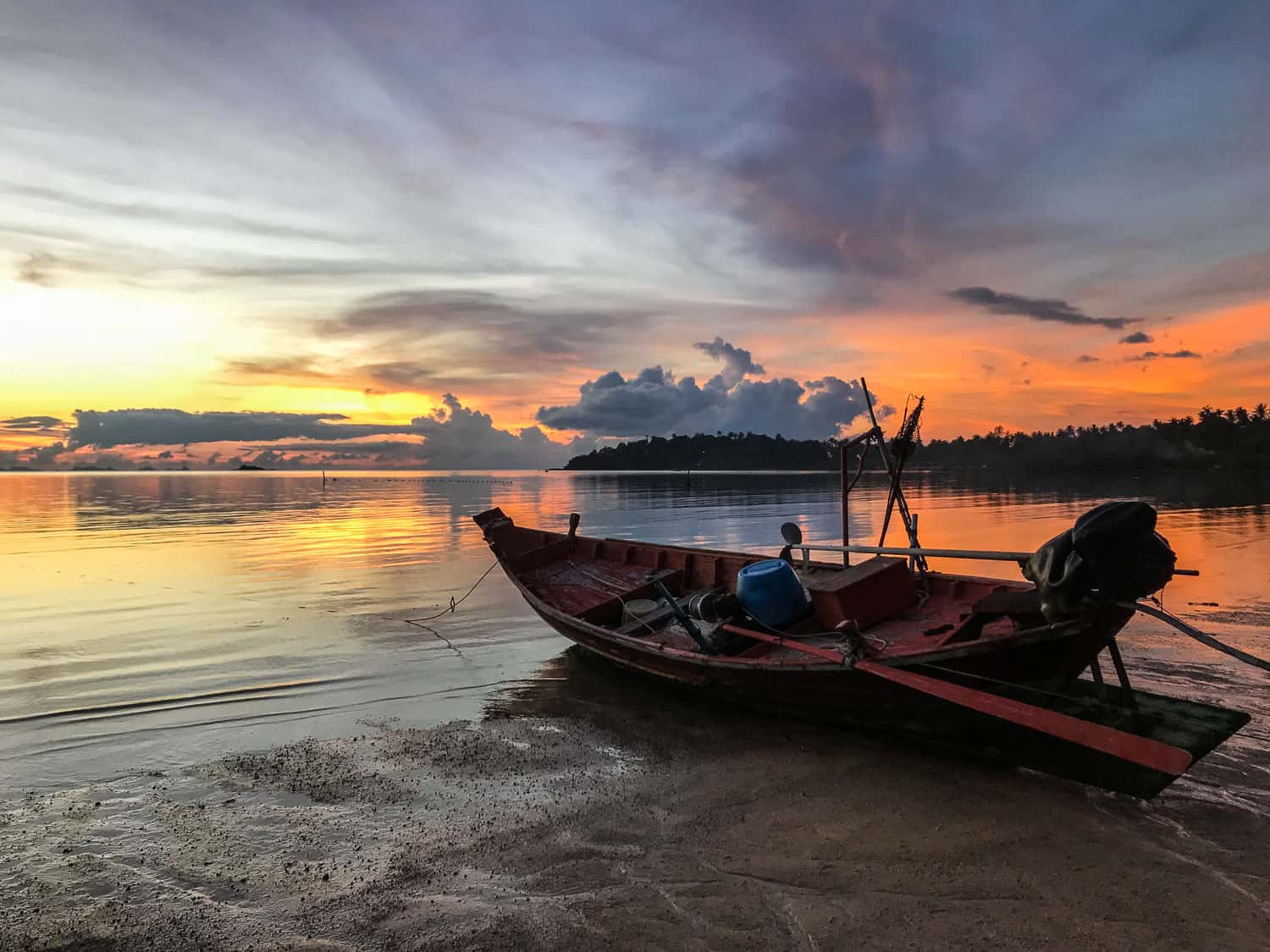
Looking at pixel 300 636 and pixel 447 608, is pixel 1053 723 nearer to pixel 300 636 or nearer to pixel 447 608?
pixel 300 636

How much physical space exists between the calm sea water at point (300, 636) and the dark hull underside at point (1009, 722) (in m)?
0.67

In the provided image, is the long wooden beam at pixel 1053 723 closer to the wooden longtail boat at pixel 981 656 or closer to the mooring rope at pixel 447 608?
the wooden longtail boat at pixel 981 656

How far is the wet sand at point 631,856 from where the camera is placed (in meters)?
4.37

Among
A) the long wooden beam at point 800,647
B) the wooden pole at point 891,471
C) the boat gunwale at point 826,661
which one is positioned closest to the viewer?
the boat gunwale at point 826,661

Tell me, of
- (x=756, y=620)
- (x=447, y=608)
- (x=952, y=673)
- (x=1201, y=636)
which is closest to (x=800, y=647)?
(x=756, y=620)

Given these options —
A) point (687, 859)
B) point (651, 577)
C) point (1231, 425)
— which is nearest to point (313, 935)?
point (687, 859)

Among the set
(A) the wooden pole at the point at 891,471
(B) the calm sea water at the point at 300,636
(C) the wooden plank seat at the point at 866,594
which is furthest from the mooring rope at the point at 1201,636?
(A) the wooden pole at the point at 891,471

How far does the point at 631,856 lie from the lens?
5215mm

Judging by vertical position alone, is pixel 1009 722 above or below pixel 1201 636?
below

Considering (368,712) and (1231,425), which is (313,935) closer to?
(368,712)

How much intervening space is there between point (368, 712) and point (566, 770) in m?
3.34

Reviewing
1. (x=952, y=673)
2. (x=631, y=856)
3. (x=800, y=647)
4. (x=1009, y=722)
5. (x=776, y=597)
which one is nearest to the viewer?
(x=631, y=856)

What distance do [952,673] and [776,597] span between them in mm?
2547

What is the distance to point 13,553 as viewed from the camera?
932 inches
